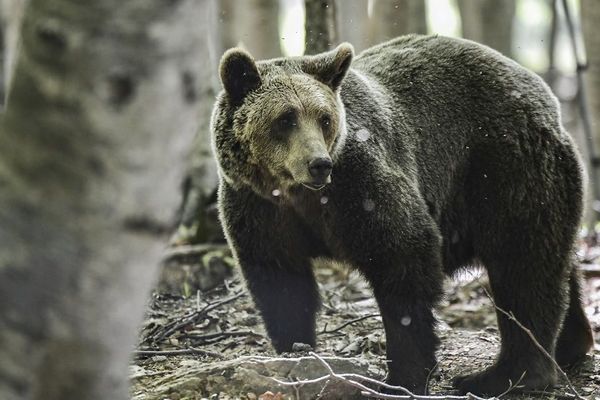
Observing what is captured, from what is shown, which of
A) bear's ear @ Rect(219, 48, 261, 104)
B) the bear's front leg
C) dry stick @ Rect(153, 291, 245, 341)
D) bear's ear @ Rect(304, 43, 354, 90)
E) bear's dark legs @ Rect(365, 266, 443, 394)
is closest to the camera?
bear's ear @ Rect(219, 48, 261, 104)

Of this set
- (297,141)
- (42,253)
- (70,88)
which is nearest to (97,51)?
(70,88)

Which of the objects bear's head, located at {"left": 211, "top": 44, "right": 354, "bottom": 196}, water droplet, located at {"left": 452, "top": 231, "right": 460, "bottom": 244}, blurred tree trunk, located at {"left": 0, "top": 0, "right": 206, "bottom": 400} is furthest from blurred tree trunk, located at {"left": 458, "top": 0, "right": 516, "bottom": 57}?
blurred tree trunk, located at {"left": 0, "top": 0, "right": 206, "bottom": 400}

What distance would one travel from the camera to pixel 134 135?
7.75ft

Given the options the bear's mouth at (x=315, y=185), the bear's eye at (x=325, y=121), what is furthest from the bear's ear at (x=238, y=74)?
the bear's mouth at (x=315, y=185)

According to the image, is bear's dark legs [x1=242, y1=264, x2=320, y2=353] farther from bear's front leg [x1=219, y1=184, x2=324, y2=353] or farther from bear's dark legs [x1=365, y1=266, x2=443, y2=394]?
bear's dark legs [x1=365, y1=266, x2=443, y2=394]

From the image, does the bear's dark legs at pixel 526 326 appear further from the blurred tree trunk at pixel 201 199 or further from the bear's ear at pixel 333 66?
the blurred tree trunk at pixel 201 199

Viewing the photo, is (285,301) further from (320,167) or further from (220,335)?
(320,167)

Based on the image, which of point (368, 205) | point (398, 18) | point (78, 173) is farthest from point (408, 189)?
point (398, 18)

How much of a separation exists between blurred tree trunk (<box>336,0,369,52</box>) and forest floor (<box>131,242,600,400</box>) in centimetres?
624

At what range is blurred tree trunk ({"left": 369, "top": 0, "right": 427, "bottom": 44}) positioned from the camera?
44.7ft

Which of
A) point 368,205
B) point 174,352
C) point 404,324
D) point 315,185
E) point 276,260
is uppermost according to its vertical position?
point 315,185

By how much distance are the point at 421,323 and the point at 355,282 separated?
3246mm

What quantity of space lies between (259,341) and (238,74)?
233cm

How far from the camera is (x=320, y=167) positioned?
Result: 16.1ft
